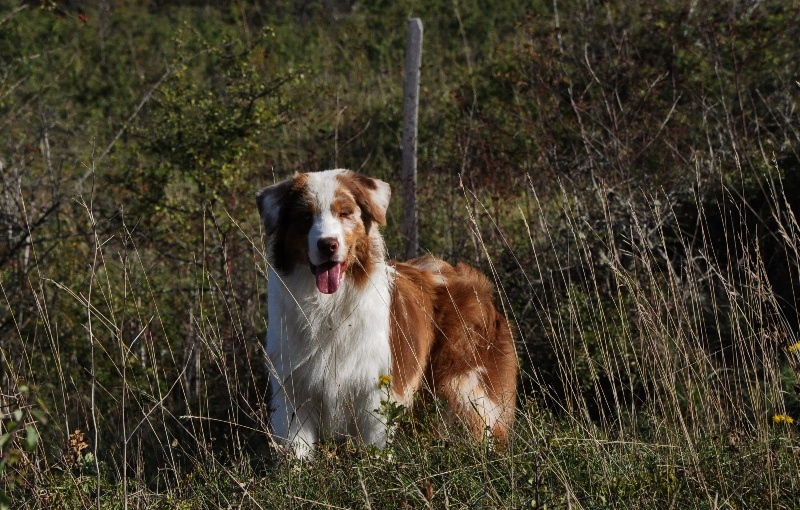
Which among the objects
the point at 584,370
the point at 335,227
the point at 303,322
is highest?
the point at 335,227

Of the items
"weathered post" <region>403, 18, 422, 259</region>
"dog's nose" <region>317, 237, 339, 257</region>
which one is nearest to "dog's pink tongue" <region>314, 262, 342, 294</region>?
"dog's nose" <region>317, 237, 339, 257</region>

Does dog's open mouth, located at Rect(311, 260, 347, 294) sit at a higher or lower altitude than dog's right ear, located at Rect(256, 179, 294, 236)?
lower

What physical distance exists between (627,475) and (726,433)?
508 mm

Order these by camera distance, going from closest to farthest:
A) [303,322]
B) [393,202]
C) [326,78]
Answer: [303,322]
[393,202]
[326,78]

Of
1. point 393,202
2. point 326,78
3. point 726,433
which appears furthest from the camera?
point 326,78

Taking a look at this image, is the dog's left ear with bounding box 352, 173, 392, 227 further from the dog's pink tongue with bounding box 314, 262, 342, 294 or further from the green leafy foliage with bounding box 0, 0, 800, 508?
the green leafy foliage with bounding box 0, 0, 800, 508

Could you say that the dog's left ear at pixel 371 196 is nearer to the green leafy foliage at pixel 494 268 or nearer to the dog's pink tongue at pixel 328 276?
the dog's pink tongue at pixel 328 276

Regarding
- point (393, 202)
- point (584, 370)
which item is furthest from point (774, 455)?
point (393, 202)

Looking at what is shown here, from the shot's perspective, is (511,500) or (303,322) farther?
(303,322)

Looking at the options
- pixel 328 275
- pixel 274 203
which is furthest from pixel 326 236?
pixel 274 203

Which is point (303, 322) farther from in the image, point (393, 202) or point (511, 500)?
point (393, 202)

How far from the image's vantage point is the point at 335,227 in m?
4.39

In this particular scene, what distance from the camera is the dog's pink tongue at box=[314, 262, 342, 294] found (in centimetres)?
448

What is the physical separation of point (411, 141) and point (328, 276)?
3390mm
